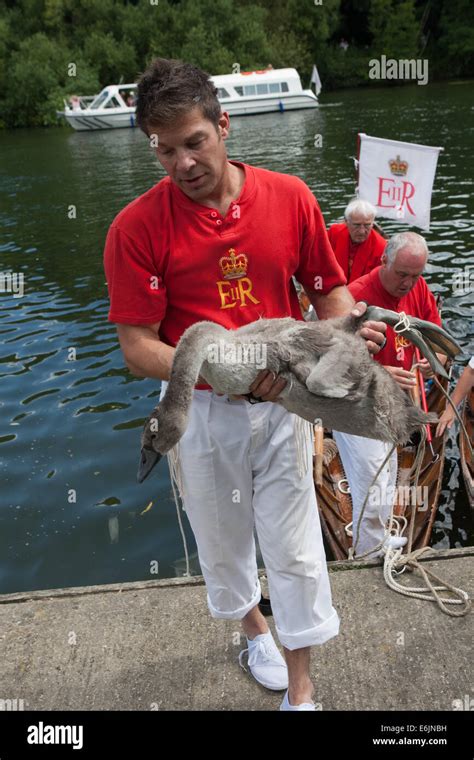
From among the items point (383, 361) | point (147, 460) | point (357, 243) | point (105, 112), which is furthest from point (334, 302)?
point (105, 112)

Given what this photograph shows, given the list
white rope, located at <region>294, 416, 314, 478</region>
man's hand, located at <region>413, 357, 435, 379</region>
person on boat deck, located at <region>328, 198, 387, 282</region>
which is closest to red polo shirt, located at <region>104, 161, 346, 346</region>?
white rope, located at <region>294, 416, 314, 478</region>

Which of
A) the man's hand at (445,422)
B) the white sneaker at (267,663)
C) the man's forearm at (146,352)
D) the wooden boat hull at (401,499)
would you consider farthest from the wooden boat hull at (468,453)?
the man's forearm at (146,352)

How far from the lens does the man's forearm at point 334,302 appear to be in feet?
11.8

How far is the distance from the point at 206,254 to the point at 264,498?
132 cm

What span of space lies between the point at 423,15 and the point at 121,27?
27.1 metres

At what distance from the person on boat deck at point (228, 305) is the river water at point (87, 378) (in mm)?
3715

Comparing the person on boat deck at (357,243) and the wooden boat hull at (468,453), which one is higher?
the person on boat deck at (357,243)

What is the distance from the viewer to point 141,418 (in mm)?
9484

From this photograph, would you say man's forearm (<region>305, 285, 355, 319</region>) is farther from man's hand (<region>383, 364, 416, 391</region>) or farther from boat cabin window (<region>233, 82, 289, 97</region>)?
boat cabin window (<region>233, 82, 289, 97</region>)

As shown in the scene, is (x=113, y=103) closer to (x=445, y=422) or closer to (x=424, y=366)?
(x=445, y=422)

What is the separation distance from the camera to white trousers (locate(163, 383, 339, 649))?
3250 mm

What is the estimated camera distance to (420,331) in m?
3.28

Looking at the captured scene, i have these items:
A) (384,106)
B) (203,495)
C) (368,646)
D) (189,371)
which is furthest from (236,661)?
(384,106)

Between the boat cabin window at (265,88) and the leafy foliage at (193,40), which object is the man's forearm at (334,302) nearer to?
the boat cabin window at (265,88)
